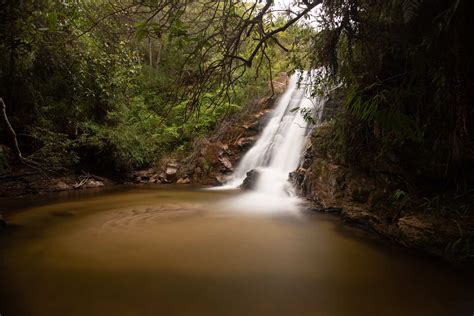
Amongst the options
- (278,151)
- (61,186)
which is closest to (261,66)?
(278,151)

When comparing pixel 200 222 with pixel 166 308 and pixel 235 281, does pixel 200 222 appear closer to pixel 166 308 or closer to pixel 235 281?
pixel 235 281

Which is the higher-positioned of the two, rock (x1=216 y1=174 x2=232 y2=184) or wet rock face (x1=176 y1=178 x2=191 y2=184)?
rock (x1=216 y1=174 x2=232 y2=184)

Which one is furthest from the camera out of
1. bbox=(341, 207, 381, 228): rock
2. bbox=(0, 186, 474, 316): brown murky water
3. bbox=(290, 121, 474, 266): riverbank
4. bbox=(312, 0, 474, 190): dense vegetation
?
bbox=(341, 207, 381, 228): rock

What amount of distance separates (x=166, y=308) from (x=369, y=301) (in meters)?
1.69

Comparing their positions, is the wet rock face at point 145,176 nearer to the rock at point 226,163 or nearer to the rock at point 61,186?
the rock at point 61,186

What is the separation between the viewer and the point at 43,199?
650cm

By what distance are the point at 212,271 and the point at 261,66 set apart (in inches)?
138

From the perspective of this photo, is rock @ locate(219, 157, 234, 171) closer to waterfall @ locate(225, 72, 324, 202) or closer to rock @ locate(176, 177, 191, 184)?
waterfall @ locate(225, 72, 324, 202)

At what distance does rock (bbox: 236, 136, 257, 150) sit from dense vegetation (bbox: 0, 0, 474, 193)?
4.06 metres

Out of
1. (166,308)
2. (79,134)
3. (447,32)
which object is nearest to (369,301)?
(166,308)

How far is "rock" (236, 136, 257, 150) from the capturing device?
1061 centimetres

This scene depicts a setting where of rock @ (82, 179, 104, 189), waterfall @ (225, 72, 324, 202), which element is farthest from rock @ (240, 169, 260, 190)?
rock @ (82, 179, 104, 189)

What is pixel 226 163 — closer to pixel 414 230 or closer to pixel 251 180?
pixel 251 180

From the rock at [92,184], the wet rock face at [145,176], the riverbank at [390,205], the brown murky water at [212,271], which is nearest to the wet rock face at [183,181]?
the wet rock face at [145,176]
